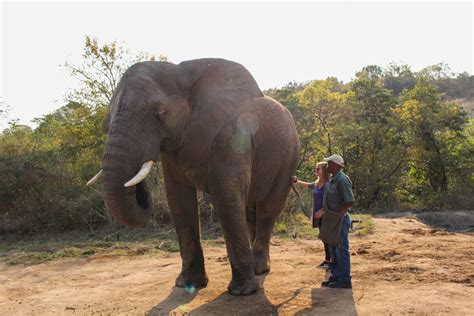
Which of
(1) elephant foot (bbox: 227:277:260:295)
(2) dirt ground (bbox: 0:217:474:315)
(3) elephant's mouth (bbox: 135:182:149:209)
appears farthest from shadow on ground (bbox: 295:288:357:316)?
(3) elephant's mouth (bbox: 135:182:149:209)

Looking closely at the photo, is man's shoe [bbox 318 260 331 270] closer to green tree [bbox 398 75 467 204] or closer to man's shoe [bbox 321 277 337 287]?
man's shoe [bbox 321 277 337 287]

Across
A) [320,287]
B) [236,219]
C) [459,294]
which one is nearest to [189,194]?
[236,219]

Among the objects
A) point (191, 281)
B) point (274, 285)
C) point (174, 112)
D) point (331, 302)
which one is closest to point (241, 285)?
point (274, 285)

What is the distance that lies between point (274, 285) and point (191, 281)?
3.51 feet

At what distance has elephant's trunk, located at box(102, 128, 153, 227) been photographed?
4695 millimetres

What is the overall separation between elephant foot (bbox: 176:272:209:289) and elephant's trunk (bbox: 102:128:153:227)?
1629 millimetres

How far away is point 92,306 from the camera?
5.76 metres

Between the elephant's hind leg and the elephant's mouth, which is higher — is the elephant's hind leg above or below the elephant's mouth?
below

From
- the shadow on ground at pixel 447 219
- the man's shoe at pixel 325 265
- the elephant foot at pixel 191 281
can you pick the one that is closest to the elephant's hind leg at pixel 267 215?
the man's shoe at pixel 325 265

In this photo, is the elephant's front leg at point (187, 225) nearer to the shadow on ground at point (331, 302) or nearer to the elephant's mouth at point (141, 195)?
the elephant's mouth at point (141, 195)

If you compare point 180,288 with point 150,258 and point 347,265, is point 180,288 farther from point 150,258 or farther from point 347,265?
point 150,258

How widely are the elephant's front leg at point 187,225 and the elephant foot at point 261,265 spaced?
90cm

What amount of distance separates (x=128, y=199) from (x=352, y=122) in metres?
16.5

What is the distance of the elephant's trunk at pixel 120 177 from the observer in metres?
4.70
